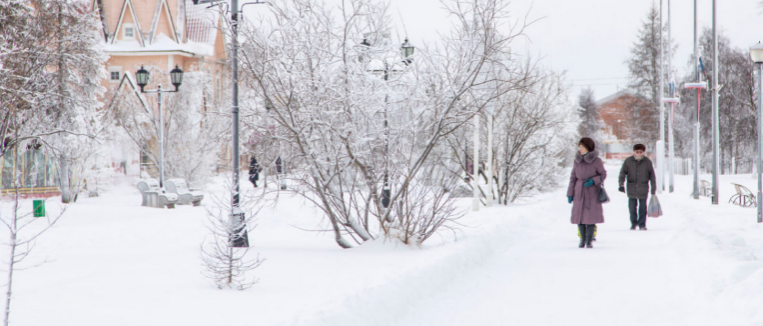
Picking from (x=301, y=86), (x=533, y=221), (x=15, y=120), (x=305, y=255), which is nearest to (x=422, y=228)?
(x=305, y=255)

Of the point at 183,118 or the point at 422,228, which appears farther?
the point at 183,118

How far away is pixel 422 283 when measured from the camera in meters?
7.38

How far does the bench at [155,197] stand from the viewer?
22.5 meters

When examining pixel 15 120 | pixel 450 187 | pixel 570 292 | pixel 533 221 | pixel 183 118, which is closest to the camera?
pixel 570 292

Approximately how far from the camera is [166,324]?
202 inches

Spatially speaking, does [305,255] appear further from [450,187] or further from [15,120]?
[15,120]

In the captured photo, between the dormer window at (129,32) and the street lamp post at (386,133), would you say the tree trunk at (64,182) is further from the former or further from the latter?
the dormer window at (129,32)

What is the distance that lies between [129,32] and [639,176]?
38355mm

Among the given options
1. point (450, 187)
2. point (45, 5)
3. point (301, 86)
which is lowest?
point (450, 187)

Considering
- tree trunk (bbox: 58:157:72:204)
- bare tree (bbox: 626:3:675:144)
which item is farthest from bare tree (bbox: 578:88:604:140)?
tree trunk (bbox: 58:157:72:204)

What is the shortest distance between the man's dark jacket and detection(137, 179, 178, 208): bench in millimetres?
14007

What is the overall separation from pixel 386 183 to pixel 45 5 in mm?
12985

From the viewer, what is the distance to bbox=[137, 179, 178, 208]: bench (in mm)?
22453

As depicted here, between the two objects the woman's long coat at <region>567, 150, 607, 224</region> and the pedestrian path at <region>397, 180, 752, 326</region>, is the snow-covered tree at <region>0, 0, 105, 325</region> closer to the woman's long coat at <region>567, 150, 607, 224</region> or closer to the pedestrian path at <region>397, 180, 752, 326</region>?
the pedestrian path at <region>397, 180, 752, 326</region>
